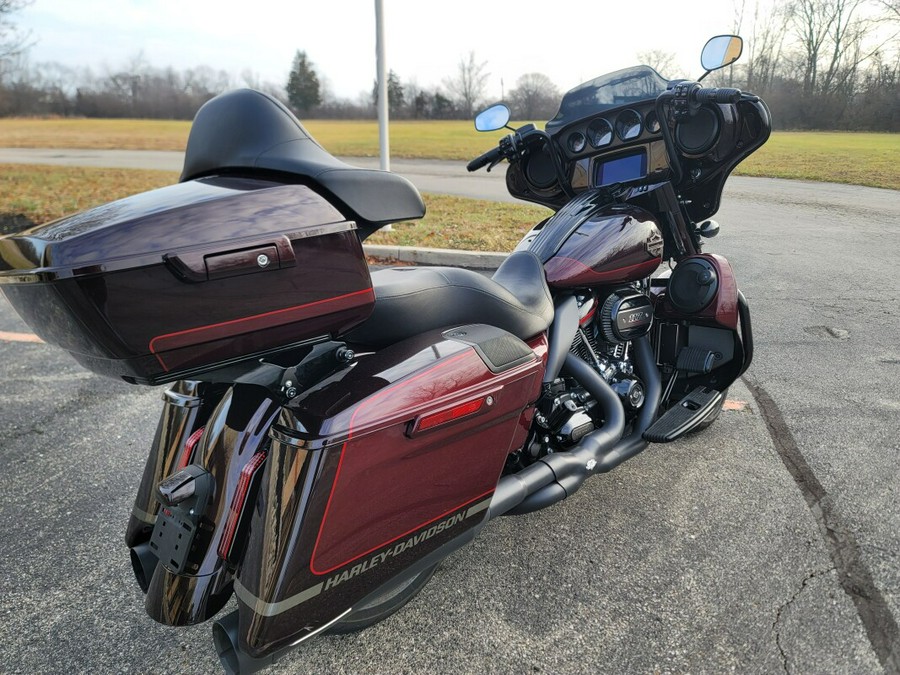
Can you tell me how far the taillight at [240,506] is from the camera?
1.44 metres

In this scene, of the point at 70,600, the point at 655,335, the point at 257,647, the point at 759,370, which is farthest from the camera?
the point at 759,370

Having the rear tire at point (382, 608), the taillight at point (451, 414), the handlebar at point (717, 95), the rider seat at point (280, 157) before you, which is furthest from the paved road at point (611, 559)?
the handlebar at point (717, 95)

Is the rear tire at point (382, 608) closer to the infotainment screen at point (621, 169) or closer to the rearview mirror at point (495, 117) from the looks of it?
the infotainment screen at point (621, 169)

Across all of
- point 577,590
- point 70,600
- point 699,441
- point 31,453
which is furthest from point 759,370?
point 31,453

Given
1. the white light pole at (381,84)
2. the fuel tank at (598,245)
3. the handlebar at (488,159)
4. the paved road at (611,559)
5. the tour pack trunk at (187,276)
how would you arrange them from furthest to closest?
the white light pole at (381,84), the handlebar at (488,159), the fuel tank at (598,245), the paved road at (611,559), the tour pack trunk at (187,276)

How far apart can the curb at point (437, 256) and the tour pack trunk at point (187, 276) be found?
16.3ft

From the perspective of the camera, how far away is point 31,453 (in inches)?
115

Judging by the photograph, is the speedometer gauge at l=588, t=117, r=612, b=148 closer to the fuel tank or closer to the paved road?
the fuel tank

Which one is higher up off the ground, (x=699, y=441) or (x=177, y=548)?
(x=177, y=548)

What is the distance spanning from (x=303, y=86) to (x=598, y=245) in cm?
6413

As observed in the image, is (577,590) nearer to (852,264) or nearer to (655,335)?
(655,335)

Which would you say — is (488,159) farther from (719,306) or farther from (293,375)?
(293,375)

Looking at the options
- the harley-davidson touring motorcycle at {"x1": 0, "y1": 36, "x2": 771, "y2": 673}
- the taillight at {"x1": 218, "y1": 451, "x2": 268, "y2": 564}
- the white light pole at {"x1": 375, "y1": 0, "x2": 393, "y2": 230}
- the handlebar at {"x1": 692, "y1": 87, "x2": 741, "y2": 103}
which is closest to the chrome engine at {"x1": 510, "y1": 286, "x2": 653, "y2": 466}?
the harley-davidson touring motorcycle at {"x1": 0, "y1": 36, "x2": 771, "y2": 673}

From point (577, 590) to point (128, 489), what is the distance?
194cm
